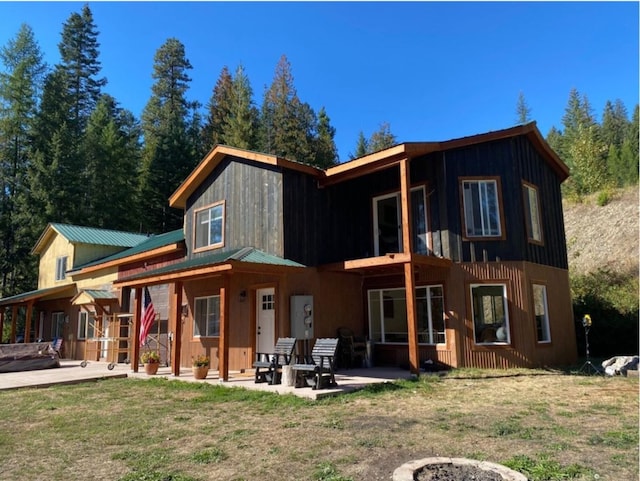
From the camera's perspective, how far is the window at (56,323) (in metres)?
21.3

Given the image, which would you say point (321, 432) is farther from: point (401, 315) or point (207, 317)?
point (207, 317)

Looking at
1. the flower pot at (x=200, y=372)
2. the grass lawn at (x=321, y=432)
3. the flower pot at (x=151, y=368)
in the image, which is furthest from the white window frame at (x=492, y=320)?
the flower pot at (x=151, y=368)

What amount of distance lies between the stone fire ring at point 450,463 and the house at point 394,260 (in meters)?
5.61

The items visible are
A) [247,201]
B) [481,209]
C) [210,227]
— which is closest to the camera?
[481,209]

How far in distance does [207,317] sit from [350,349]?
4.53 meters

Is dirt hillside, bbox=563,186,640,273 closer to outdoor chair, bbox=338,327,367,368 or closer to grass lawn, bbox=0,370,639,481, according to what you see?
outdoor chair, bbox=338,327,367,368

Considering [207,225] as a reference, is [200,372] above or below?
below

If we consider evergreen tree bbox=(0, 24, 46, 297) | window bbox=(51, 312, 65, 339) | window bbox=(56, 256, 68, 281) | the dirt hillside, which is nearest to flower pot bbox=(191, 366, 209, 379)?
window bbox=(51, 312, 65, 339)

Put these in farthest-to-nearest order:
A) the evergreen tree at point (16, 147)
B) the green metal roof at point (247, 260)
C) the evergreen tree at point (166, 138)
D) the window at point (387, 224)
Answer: the evergreen tree at point (166, 138) < the evergreen tree at point (16, 147) < the window at point (387, 224) < the green metal roof at point (247, 260)

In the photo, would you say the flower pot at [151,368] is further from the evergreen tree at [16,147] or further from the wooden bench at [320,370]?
the evergreen tree at [16,147]

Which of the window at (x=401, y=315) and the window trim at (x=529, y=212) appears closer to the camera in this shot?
the window at (x=401, y=315)

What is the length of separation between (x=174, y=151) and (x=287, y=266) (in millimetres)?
24137

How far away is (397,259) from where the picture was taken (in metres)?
10.5

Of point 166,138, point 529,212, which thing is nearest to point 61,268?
point 166,138
